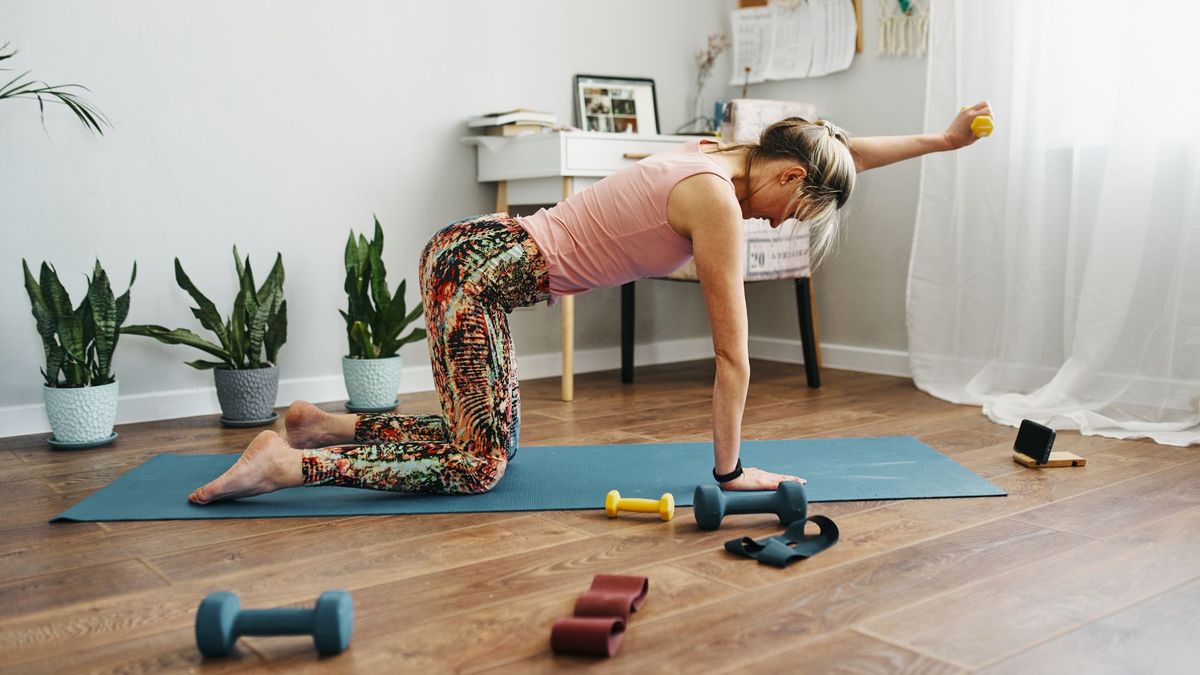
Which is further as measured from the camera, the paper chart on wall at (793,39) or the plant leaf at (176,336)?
the paper chart on wall at (793,39)

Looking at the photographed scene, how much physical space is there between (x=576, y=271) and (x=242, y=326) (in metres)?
1.28

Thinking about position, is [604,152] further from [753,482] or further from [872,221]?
[753,482]

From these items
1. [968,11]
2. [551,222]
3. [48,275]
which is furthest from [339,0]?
[968,11]

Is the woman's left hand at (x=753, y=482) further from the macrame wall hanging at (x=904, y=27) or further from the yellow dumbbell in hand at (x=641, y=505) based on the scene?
the macrame wall hanging at (x=904, y=27)

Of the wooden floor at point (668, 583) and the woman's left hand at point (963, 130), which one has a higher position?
the woman's left hand at point (963, 130)

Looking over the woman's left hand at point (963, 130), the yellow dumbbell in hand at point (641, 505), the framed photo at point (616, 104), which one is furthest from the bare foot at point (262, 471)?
the framed photo at point (616, 104)

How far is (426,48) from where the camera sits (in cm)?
341

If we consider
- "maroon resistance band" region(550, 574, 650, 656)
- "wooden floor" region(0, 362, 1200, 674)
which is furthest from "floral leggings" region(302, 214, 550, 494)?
"maroon resistance band" region(550, 574, 650, 656)

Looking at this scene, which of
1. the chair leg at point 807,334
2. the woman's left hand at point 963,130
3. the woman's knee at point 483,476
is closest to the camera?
the woman's knee at point 483,476

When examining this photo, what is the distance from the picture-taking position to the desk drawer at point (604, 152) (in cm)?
316

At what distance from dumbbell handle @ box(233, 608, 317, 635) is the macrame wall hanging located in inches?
118

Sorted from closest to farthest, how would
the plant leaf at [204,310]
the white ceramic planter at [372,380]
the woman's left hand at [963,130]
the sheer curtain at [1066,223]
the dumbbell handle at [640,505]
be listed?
1. the dumbbell handle at [640,505]
2. the woman's left hand at [963,130]
3. the sheer curtain at [1066,223]
4. the plant leaf at [204,310]
5. the white ceramic planter at [372,380]

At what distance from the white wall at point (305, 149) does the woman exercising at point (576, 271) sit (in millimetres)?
1229

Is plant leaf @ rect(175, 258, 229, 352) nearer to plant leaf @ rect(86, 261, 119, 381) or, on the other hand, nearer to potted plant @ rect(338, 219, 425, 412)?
plant leaf @ rect(86, 261, 119, 381)
